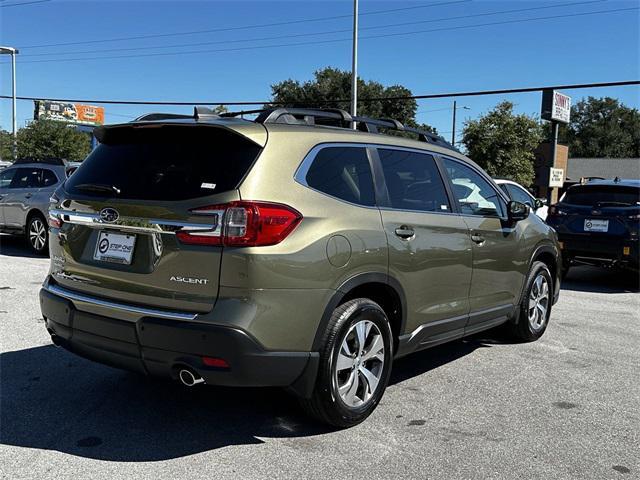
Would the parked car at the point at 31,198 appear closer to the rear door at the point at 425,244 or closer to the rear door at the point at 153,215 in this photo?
the rear door at the point at 153,215

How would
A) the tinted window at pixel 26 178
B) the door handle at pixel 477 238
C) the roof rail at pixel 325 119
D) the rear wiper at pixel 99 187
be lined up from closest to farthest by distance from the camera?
the rear wiper at pixel 99 187, the roof rail at pixel 325 119, the door handle at pixel 477 238, the tinted window at pixel 26 178

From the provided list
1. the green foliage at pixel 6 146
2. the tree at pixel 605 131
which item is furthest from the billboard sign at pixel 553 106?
the tree at pixel 605 131

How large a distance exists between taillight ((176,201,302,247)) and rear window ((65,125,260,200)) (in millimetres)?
134

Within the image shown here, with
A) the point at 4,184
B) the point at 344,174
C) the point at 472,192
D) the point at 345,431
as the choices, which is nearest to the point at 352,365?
the point at 345,431

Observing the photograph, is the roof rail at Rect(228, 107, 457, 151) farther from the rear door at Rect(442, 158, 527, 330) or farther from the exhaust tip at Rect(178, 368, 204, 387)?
the exhaust tip at Rect(178, 368, 204, 387)

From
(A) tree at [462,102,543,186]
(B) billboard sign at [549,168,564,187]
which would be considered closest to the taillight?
(B) billboard sign at [549,168,564,187]

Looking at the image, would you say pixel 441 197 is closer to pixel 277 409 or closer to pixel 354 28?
pixel 277 409

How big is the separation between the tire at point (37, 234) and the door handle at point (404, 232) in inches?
362

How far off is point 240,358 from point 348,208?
1128mm

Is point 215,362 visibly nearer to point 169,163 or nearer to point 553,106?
point 169,163

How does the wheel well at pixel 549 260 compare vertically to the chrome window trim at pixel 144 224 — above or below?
below

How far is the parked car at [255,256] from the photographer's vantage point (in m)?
3.20

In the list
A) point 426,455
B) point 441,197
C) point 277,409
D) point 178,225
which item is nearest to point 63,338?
Answer: point 178,225

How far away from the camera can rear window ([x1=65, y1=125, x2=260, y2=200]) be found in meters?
3.34
